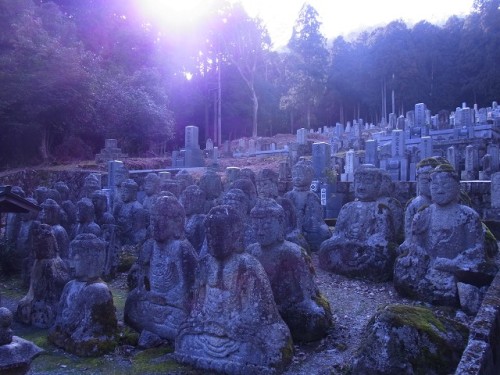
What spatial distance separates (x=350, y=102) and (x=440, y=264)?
162 feet

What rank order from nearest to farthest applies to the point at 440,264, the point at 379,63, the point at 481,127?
the point at 440,264, the point at 481,127, the point at 379,63

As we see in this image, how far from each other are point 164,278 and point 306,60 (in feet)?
143

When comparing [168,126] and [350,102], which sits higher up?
[350,102]

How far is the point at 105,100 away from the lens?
29.3 metres

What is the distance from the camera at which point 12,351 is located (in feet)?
14.5

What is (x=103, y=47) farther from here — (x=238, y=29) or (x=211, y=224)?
(x=211, y=224)

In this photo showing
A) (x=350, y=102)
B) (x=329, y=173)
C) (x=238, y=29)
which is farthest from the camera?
(x=350, y=102)

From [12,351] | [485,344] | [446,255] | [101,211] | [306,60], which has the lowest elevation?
[12,351]

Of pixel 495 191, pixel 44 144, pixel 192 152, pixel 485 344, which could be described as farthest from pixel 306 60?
pixel 485 344

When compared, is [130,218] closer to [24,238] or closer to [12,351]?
[24,238]

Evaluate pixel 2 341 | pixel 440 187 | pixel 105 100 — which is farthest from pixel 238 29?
pixel 2 341

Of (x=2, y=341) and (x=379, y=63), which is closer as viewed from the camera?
(x=2, y=341)

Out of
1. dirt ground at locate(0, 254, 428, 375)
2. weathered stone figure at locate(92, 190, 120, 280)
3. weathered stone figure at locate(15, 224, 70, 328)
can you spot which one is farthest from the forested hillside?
dirt ground at locate(0, 254, 428, 375)

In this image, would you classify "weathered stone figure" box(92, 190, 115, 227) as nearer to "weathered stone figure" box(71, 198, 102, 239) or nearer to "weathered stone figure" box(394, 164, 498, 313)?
"weathered stone figure" box(71, 198, 102, 239)
